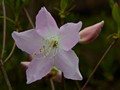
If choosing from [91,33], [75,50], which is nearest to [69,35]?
[91,33]

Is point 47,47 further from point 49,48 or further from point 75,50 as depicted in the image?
point 75,50

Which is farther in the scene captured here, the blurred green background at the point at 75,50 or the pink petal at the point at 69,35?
the blurred green background at the point at 75,50

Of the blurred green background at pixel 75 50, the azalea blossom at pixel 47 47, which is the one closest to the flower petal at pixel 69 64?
the azalea blossom at pixel 47 47

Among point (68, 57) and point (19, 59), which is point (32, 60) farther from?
point (19, 59)

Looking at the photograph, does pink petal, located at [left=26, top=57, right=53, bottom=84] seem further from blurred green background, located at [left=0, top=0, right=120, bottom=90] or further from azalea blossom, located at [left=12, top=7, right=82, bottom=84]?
blurred green background, located at [left=0, top=0, right=120, bottom=90]

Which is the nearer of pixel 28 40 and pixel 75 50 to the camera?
pixel 28 40

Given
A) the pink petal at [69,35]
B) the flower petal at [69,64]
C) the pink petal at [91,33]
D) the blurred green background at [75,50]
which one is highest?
the pink petal at [69,35]

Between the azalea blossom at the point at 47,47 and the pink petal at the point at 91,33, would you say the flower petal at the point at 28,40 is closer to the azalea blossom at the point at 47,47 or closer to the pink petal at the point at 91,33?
the azalea blossom at the point at 47,47

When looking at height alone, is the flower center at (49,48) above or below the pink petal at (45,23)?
below
